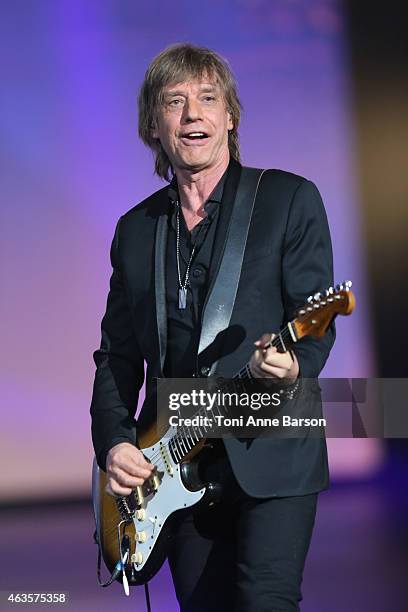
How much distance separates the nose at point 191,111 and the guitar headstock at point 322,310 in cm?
70

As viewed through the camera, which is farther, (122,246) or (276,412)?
(122,246)

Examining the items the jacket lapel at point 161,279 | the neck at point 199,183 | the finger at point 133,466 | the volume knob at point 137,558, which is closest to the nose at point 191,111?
the neck at point 199,183

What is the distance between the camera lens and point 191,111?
112 inches

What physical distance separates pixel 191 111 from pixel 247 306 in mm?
572

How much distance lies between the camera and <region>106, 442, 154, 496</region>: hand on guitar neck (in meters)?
2.78

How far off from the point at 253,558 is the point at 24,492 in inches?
137

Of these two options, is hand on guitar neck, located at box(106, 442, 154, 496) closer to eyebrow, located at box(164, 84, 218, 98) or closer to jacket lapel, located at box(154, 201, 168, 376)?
jacket lapel, located at box(154, 201, 168, 376)

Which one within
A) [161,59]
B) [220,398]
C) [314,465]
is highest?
[161,59]

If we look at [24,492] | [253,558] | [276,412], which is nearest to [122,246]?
[276,412]

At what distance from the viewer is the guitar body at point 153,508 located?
8.91 ft

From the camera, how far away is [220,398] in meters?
2.65

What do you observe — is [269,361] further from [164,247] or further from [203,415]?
[164,247]

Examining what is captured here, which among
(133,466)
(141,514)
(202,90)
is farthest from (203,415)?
(202,90)

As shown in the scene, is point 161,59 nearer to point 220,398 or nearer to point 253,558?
point 220,398
